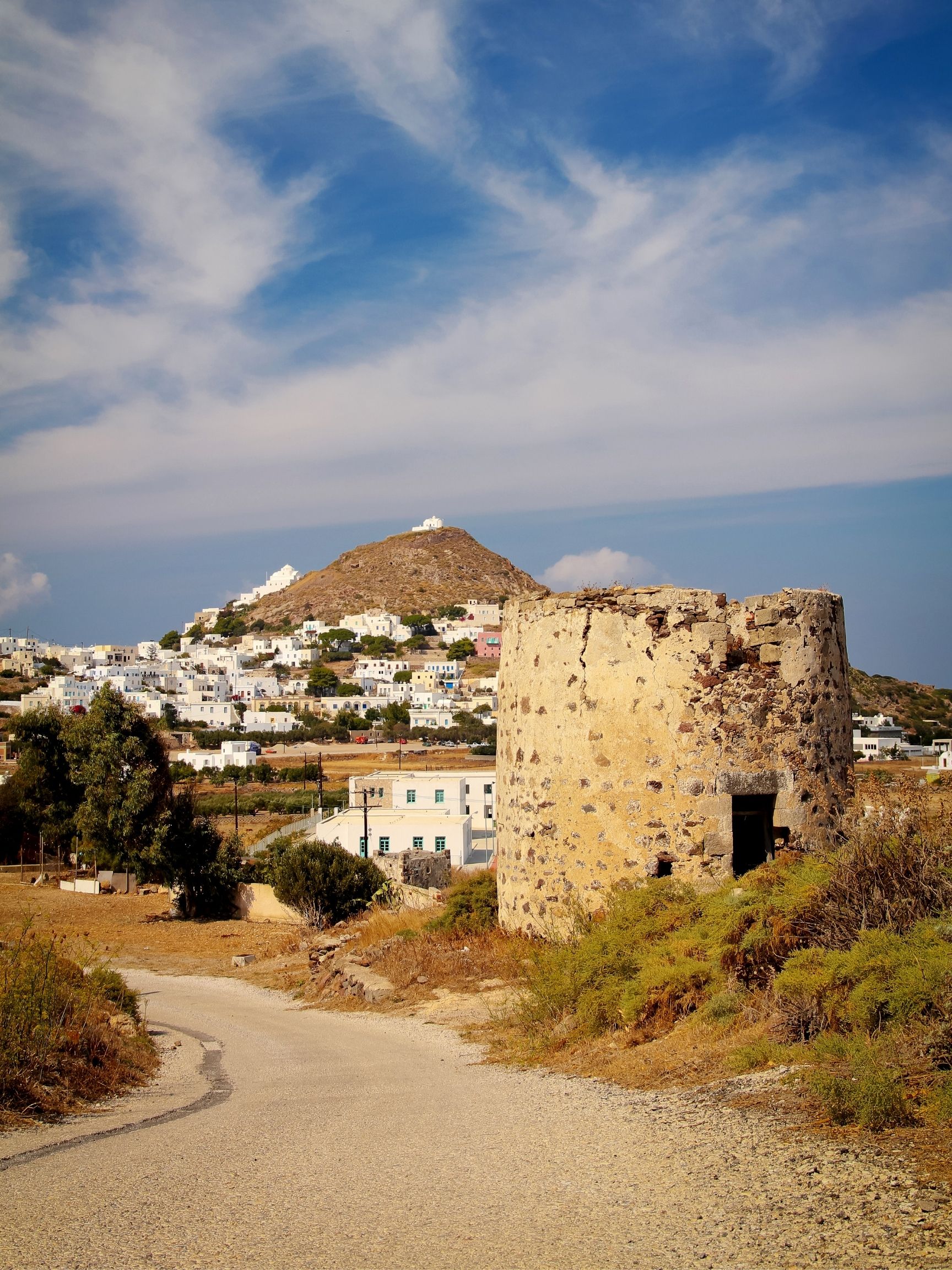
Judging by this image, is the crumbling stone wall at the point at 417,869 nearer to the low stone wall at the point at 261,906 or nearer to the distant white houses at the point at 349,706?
the low stone wall at the point at 261,906

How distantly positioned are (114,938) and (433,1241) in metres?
22.7

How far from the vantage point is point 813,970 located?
5.71 meters

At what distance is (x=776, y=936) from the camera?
639cm

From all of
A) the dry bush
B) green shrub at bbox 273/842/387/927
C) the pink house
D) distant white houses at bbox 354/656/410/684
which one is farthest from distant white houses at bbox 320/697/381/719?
the dry bush

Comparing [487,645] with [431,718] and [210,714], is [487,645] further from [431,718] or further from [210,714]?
[210,714]

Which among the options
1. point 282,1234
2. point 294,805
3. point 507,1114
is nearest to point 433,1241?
point 282,1234

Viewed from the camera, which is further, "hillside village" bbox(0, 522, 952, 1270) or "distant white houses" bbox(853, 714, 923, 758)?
"distant white houses" bbox(853, 714, 923, 758)

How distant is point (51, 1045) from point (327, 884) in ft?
59.4

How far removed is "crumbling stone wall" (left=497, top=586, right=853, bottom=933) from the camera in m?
8.95

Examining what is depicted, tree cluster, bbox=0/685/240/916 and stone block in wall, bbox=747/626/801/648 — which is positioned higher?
stone block in wall, bbox=747/626/801/648

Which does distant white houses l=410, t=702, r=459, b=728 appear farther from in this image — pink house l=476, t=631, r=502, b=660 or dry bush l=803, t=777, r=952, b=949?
dry bush l=803, t=777, r=952, b=949

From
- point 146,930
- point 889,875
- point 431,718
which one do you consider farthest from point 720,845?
point 431,718

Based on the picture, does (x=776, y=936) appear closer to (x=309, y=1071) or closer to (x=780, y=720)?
(x=780, y=720)

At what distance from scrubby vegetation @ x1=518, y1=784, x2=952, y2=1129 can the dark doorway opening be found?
123 centimetres
